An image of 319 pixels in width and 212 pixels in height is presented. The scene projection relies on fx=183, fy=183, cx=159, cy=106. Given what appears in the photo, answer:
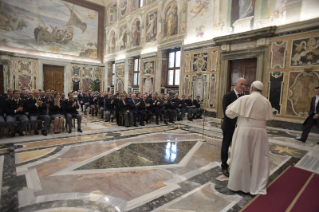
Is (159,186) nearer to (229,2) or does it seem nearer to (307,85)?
(307,85)

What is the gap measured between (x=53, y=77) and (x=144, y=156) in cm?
1641

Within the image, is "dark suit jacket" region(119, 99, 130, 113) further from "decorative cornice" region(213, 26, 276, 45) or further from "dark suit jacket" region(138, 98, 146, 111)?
"decorative cornice" region(213, 26, 276, 45)

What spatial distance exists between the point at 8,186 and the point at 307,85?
30.5 feet

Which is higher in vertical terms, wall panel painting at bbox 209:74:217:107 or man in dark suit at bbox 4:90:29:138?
wall panel painting at bbox 209:74:217:107

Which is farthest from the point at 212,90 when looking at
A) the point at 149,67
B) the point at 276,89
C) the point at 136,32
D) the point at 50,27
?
the point at 50,27

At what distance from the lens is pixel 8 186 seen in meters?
2.75

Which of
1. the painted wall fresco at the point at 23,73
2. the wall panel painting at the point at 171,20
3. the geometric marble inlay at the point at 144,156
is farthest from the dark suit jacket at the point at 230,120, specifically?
the painted wall fresco at the point at 23,73

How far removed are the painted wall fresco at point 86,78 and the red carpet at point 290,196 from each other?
17.8m

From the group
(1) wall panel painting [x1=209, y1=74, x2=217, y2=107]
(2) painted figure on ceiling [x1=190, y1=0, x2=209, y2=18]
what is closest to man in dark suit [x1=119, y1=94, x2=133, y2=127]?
(1) wall panel painting [x1=209, y1=74, x2=217, y2=107]

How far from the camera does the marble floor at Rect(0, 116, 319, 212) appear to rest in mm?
2432

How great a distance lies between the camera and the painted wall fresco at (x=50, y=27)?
1466 centimetres

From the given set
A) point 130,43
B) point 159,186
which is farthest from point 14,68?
point 159,186

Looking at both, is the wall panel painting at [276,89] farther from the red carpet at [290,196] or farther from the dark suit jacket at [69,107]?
→ the dark suit jacket at [69,107]

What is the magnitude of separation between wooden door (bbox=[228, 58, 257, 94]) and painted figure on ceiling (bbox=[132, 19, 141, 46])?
894cm
